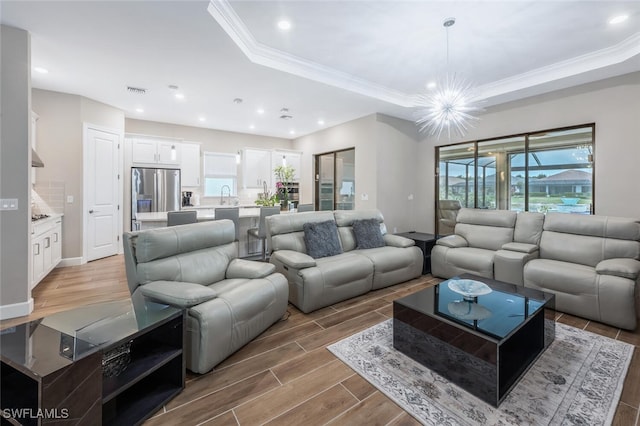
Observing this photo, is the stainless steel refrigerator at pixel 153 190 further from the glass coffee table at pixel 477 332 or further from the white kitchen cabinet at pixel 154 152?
the glass coffee table at pixel 477 332

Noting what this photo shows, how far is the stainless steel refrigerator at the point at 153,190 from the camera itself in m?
5.94

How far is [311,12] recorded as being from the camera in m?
2.82

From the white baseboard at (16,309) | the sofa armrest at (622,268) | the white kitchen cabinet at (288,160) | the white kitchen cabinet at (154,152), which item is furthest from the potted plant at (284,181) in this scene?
the sofa armrest at (622,268)

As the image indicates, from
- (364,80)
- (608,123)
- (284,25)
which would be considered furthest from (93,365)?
(608,123)

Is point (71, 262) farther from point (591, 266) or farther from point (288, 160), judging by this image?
point (591, 266)

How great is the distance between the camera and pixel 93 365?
1.33 metres

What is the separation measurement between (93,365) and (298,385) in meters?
1.22

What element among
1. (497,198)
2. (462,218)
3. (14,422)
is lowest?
(14,422)

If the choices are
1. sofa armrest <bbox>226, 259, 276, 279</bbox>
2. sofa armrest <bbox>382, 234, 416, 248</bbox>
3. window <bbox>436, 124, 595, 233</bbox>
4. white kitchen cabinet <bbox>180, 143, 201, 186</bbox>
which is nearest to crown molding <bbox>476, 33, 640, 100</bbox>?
window <bbox>436, 124, 595, 233</bbox>

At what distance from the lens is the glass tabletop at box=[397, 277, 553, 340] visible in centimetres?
198

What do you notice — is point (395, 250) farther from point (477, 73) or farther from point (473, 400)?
point (477, 73)

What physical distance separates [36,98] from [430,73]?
249 inches

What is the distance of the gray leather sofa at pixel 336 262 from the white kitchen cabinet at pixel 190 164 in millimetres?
4104

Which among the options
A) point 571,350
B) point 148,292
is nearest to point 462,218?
point 571,350
